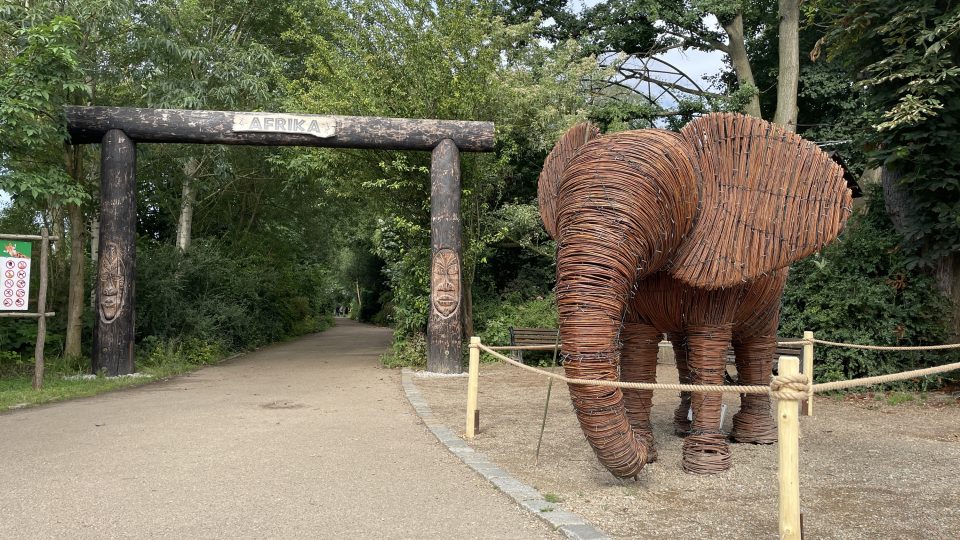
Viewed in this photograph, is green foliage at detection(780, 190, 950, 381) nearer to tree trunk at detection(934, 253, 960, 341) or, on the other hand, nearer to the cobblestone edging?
tree trunk at detection(934, 253, 960, 341)

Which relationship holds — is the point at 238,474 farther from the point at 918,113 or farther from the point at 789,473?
the point at 918,113

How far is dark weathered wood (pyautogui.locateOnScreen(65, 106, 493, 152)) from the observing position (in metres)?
10.6

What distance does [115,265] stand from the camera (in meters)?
10.6

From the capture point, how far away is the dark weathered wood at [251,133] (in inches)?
419

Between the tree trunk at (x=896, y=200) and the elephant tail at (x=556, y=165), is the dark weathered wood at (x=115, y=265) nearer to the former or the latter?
the elephant tail at (x=556, y=165)

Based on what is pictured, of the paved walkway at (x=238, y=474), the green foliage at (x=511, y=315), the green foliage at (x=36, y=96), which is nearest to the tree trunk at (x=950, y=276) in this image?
the green foliage at (x=511, y=315)

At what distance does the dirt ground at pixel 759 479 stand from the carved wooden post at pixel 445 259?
3068 millimetres

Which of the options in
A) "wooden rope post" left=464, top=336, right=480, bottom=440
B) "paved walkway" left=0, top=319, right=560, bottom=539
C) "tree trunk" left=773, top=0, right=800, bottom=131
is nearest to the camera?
"paved walkway" left=0, top=319, right=560, bottom=539

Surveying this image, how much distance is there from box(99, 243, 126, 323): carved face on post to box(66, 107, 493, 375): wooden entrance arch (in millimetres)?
14

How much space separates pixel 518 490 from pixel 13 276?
7.94m

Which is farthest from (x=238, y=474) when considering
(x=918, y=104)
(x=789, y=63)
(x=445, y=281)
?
(x=789, y=63)

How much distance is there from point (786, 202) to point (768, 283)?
72 cm

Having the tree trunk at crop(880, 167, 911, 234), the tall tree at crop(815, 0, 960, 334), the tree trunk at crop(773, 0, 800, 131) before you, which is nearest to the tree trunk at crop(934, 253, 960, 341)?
the tall tree at crop(815, 0, 960, 334)

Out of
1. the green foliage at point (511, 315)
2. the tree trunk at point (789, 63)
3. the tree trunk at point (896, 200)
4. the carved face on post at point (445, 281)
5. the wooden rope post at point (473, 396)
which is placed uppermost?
the tree trunk at point (789, 63)
